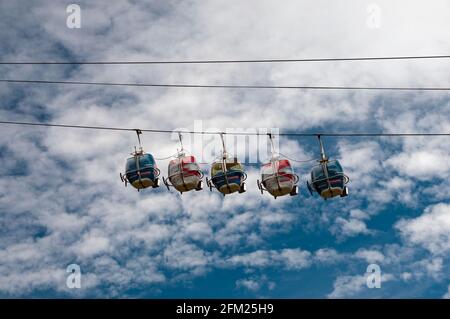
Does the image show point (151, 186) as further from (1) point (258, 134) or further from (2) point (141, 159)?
(1) point (258, 134)

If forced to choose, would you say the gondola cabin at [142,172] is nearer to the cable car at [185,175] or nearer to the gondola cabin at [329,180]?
the cable car at [185,175]

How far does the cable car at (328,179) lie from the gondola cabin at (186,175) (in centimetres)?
430

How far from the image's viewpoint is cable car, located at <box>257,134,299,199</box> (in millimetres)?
26750

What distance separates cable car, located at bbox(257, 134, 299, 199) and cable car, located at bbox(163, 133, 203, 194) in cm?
237

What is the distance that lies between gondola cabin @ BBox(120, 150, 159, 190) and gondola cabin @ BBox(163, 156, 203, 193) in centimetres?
62

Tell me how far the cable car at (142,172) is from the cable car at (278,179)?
4.11 m

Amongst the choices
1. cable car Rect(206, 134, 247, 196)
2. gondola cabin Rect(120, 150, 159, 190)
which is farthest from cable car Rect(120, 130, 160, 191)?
cable car Rect(206, 134, 247, 196)

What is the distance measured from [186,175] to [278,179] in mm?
3530

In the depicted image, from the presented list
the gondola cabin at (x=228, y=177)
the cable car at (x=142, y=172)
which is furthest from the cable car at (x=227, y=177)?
the cable car at (x=142, y=172)

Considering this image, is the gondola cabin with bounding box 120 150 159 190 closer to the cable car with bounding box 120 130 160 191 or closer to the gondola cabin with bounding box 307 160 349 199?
the cable car with bounding box 120 130 160 191

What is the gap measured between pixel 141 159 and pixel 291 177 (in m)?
5.91

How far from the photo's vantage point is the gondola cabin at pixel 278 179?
26.8m
